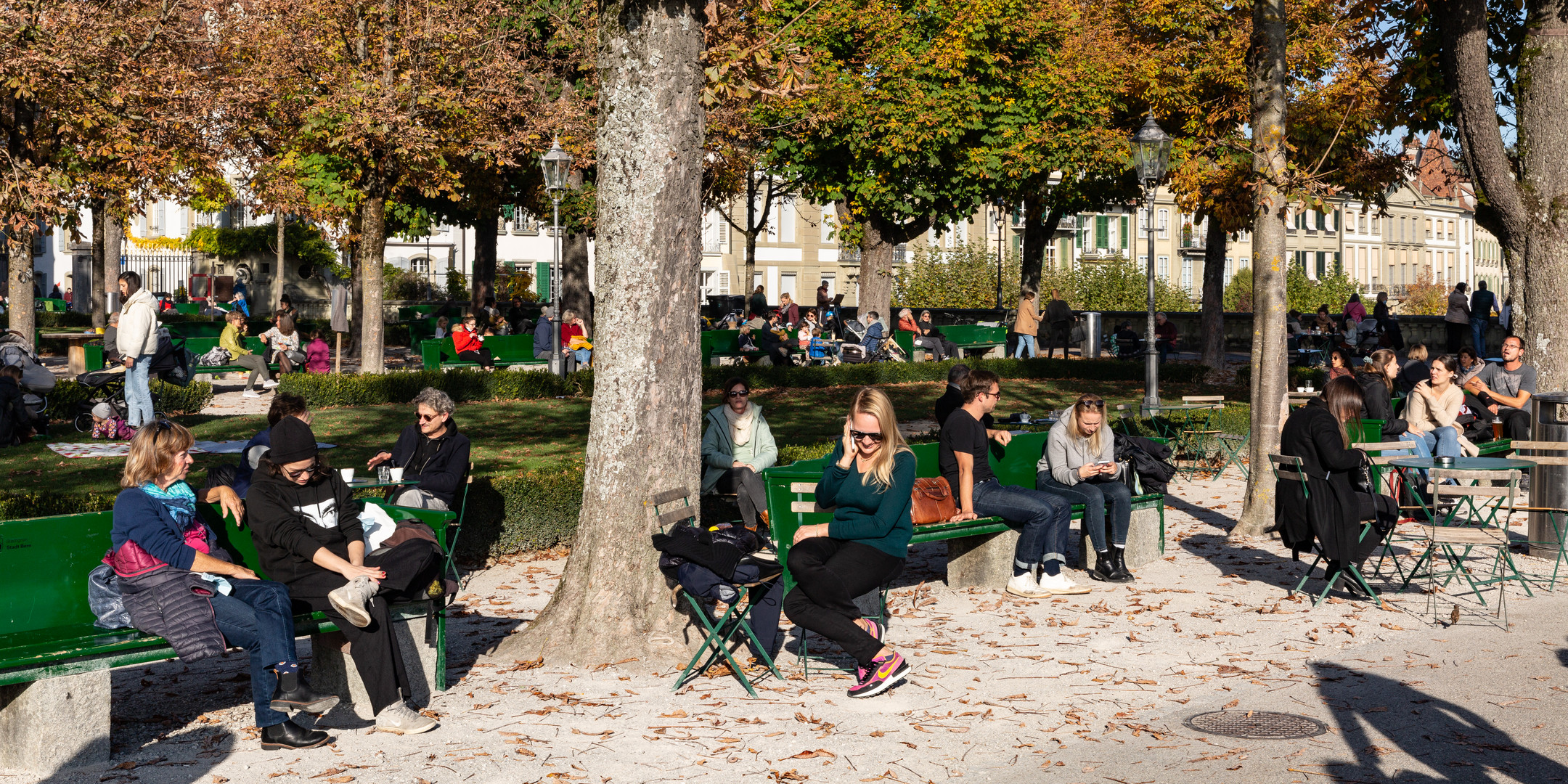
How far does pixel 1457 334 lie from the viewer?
95.2ft

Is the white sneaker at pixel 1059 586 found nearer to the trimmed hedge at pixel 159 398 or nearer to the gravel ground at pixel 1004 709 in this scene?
the gravel ground at pixel 1004 709

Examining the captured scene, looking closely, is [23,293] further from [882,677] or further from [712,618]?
[882,677]

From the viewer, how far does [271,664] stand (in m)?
5.95

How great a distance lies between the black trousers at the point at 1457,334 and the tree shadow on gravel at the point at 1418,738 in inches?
961

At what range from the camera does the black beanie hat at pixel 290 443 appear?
6.30 metres

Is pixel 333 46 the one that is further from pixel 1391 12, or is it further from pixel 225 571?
pixel 225 571

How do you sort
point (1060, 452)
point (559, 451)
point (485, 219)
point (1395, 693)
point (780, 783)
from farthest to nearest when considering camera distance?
point (485, 219), point (559, 451), point (1060, 452), point (1395, 693), point (780, 783)

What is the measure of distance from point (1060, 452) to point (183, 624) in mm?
5520

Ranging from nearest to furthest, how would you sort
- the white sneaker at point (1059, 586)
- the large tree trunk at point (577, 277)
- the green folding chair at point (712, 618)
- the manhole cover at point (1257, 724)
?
the manhole cover at point (1257, 724), the green folding chair at point (712, 618), the white sneaker at point (1059, 586), the large tree trunk at point (577, 277)

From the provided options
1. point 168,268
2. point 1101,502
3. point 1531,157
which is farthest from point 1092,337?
point 168,268

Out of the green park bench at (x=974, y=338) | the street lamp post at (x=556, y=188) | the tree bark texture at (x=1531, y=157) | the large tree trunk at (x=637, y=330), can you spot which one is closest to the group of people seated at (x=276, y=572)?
the large tree trunk at (x=637, y=330)

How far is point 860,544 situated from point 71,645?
11.0ft

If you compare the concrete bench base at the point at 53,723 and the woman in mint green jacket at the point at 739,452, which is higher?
the woman in mint green jacket at the point at 739,452

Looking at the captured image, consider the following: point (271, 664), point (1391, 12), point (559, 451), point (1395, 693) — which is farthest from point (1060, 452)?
point (1391, 12)
